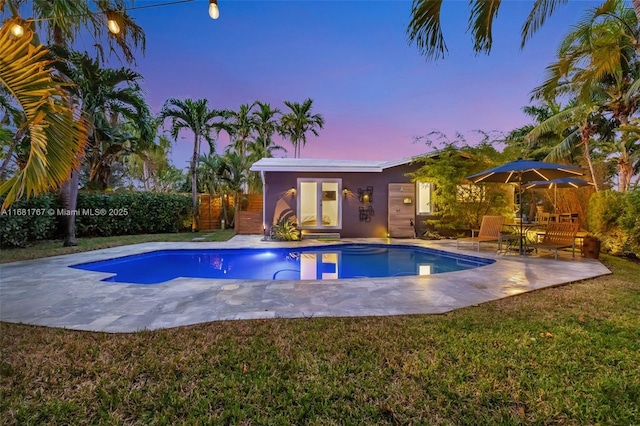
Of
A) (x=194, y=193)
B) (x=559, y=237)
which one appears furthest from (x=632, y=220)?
(x=194, y=193)

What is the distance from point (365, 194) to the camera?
12664 millimetres

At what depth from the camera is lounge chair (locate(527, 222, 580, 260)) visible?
Answer: 303 inches

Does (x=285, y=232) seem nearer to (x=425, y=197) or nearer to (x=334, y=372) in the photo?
(x=425, y=197)

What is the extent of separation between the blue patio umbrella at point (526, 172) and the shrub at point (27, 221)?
13004 mm

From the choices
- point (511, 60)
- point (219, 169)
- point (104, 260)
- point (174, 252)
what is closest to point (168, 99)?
point (219, 169)

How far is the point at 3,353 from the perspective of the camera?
111 inches

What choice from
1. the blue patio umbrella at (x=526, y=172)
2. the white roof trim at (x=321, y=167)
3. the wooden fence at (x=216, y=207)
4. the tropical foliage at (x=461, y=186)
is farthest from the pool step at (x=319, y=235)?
the blue patio umbrella at (x=526, y=172)

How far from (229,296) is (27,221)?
8802mm

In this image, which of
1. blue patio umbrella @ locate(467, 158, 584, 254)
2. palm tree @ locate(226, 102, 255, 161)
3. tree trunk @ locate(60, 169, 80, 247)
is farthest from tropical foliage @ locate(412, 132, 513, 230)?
palm tree @ locate(226, 102, 255, 161)

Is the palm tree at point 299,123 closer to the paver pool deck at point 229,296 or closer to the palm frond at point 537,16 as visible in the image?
the paver pool deck at point 229,296

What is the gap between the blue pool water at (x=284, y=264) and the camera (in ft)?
23.6

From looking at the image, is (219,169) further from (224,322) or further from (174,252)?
(224,322)

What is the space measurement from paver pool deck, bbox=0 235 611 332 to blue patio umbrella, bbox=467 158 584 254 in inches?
96.5

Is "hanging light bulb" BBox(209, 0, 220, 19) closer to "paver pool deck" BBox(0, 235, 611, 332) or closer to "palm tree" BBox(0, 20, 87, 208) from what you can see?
"palm tree" BBox(0, 20, 87, 208)
